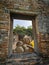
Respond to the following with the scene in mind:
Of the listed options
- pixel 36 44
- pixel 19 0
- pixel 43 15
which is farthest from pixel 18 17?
pixel 36 44

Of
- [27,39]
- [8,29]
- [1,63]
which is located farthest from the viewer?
[27,39]

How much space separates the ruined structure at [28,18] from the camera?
3.29 meters

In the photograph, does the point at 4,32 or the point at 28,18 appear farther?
the point at 28,18

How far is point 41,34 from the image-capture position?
3572 millimetres

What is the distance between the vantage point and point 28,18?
147 inches

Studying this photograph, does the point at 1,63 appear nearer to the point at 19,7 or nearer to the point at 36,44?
the point at 36,44

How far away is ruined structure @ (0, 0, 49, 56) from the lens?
3285 millimetres

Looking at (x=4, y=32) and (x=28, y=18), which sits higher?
(x=28, y=18)

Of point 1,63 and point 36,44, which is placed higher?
point 36,44

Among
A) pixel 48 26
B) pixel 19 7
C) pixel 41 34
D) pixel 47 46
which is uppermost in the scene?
pixel 19 7

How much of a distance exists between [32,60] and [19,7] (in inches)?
65.3

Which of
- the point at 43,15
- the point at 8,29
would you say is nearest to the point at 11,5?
the point at 8,29

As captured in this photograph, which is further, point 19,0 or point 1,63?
point 19,0

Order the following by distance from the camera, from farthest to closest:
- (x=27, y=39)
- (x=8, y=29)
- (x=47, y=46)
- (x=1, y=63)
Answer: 1. (x=27, y=39)
2. (x=47, y=46)
3. (x=8, y=29)
4. (x=1, y=63)
